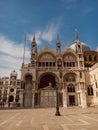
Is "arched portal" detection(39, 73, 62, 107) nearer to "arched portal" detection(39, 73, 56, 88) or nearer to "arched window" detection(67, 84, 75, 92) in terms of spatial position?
"arched portal" detection(39, 73, 56, 88)

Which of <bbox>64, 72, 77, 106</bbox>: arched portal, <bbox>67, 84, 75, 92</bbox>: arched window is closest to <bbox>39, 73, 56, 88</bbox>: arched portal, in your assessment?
<bbox>64, 72, 77, 106</bbox>: arched portal

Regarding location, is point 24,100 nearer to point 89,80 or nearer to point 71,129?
point 89,80

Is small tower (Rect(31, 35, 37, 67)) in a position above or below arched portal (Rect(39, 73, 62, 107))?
above

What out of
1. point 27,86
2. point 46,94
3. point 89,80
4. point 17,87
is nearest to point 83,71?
point 89,80

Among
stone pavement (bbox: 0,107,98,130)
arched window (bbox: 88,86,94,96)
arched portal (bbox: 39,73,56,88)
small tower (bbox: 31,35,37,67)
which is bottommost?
stone pavement (bbox: 0,107,98,130)

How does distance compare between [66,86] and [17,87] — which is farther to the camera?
[17,87]

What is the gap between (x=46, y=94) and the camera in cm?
3912

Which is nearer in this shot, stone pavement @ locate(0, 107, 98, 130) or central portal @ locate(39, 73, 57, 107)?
stone pavement @ locate(0, 107, 98, 130)

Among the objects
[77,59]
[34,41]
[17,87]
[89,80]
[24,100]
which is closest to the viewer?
[24,100]

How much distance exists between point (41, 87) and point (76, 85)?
431 inches

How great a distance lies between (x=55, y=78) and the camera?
1644 inches

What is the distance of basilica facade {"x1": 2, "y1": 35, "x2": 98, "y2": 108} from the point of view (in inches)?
1515

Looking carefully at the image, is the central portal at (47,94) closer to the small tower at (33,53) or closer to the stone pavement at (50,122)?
the small tower at (33,53)

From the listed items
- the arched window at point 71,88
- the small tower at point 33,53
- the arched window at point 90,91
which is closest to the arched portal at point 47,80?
the arched window at point 71,88
